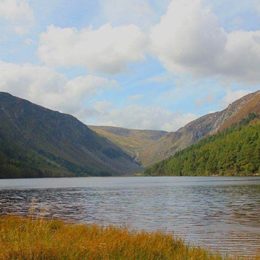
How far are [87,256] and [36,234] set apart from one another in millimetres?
7133

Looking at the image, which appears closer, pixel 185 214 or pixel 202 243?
pixel 202 243

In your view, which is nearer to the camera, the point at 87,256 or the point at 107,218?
the point at 87,256

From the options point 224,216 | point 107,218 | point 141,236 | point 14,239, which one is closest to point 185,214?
point 224,216

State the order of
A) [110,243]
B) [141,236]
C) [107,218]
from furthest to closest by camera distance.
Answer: [107,218] < [141,236] < [110,243]

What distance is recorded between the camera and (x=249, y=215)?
54250 millimetres

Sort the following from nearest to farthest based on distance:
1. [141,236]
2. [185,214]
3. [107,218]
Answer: [141,236] → [107,218] → [185,214]

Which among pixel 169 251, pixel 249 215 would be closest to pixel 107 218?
pixel 249 215

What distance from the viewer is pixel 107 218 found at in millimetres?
53562

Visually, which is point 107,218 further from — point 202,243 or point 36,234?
point 36,234

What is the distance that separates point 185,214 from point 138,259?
3862cm

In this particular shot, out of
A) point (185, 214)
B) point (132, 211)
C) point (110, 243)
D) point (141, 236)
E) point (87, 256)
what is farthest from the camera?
point (132, 211)

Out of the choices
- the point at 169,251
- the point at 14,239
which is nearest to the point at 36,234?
the point at 14,239

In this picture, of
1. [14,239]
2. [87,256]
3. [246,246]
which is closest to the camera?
[87,256]

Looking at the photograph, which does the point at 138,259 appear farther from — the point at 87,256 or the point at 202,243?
the point at 202,243
